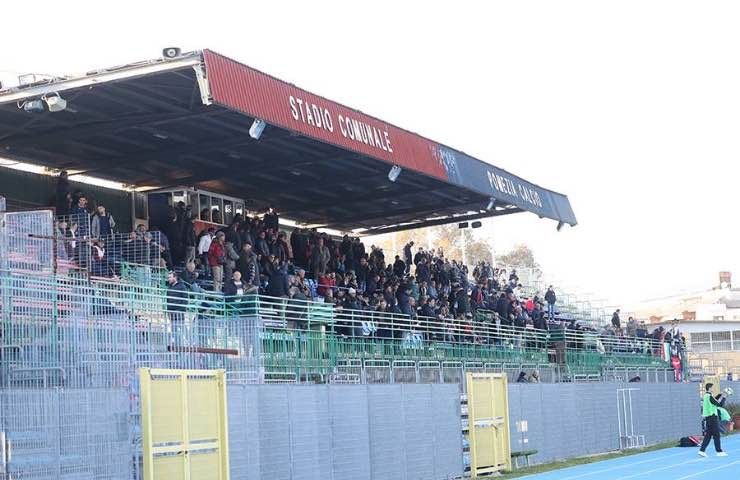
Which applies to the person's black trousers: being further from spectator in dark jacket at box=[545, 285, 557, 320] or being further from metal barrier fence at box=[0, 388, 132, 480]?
metal barrier fence at box=[0, 388, 132, 480]

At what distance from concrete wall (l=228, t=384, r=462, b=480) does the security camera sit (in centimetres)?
598

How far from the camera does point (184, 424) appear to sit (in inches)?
579

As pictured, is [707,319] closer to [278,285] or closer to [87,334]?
[278,285]

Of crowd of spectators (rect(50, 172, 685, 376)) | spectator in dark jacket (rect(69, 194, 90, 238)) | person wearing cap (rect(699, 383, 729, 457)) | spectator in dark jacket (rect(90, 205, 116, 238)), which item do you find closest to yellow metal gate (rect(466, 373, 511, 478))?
crowd of spectators (rect(50, 172, 685, 376))

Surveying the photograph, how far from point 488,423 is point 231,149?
8567mm

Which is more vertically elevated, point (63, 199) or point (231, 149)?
point (231, 149)

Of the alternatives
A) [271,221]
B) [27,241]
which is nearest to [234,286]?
[27,241]

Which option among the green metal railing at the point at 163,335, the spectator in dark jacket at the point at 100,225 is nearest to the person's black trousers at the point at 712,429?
the green metal railing at the point at 163,335

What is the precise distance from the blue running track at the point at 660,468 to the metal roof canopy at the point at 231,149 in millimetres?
8096

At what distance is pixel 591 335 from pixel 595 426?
7.95 m

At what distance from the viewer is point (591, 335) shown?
38531mm

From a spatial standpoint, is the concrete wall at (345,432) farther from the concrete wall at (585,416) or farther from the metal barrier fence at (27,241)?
Result: the concrete wall at (585,416)

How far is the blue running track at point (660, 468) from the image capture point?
23188 mm

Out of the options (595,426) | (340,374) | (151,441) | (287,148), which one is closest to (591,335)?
(595,426)
